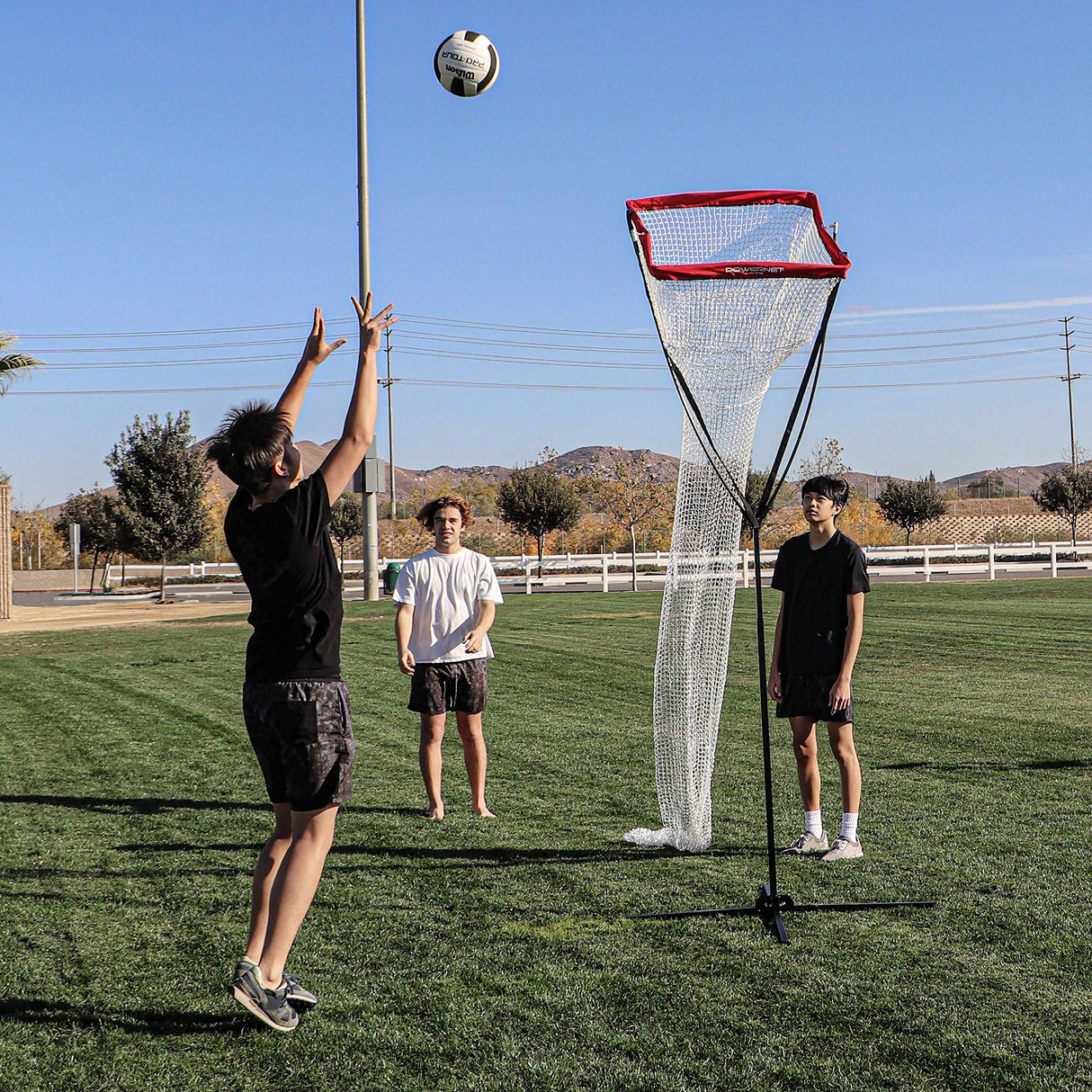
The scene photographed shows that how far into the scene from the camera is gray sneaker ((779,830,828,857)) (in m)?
5.46

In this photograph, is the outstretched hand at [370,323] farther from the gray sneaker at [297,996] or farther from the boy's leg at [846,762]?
the boy's leg at [846,762]

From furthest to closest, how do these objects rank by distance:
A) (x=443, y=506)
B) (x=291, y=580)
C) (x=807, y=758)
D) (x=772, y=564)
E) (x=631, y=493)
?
(x=631, y=493) → (x=772, y=564) → (x=443, y=506) → (x=807, y=758) → (x=291, y=580)

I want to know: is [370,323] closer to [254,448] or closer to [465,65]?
[254,448]

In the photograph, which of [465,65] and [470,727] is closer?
[470,727]

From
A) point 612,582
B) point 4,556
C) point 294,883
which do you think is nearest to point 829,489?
point 294,883

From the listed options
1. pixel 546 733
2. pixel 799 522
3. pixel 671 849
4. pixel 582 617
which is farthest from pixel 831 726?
pixel 799 522

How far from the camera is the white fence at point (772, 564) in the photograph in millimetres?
34938

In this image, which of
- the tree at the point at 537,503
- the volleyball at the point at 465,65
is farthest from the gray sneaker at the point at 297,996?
the tree at the point at 537,503

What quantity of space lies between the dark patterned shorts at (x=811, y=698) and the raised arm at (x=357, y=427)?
289 cm

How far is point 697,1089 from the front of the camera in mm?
3035

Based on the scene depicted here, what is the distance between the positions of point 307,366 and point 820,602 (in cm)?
295

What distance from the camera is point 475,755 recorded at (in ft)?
20.8

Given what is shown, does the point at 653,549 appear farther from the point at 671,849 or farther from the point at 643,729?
the point at 671,849

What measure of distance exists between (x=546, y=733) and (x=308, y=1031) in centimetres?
588
